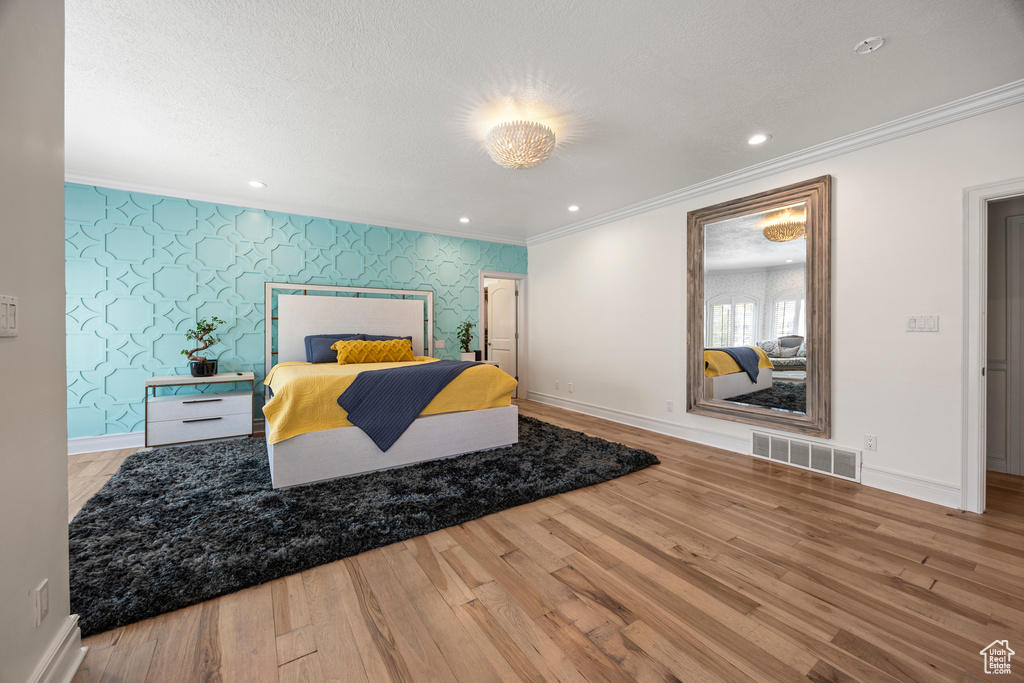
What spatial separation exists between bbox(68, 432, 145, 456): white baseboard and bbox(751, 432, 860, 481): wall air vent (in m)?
5.64

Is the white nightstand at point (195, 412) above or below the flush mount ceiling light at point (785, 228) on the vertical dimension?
below

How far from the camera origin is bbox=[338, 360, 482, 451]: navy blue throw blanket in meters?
2.92

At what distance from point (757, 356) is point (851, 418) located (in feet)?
2.56

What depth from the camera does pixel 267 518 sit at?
2264mm

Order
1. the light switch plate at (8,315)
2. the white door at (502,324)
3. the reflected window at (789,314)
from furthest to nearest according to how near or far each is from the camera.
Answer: the white door at (502,324)
the reflected window at (789,314)
the light switch plate at (8,315)

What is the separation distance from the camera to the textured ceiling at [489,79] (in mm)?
1804

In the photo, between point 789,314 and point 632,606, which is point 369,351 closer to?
point 632,606

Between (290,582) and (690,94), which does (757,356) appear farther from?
(290,582)

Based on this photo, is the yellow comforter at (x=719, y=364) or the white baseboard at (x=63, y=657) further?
the yellow comforter at (x=719, y=364)

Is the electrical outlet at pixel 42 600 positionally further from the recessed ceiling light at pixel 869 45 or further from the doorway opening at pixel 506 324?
the doorway opening at pixel 506 324

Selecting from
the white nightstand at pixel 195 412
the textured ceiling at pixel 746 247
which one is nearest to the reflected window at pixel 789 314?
the textured ceiling at pixel 746 247

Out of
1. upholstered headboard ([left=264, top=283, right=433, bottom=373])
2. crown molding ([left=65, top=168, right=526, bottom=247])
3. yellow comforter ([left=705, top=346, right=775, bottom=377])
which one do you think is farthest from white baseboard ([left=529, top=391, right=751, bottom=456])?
crown molding ([left=65, top=168, right=526, bottom=247])

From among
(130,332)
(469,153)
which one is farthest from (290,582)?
(130,332)

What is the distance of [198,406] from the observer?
3691mm
